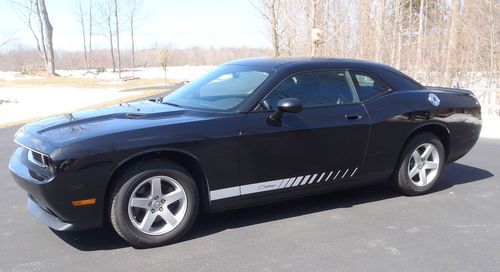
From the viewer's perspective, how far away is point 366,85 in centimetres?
490

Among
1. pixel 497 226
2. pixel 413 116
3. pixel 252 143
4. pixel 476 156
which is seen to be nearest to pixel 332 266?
pixel 252 143

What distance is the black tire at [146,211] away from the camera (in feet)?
11.9

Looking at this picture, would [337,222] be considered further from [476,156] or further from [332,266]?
[476,156]

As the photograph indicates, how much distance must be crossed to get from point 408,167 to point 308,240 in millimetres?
1795

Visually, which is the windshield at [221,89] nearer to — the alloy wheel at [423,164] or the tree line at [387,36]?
the alloy wheel at [423,164]

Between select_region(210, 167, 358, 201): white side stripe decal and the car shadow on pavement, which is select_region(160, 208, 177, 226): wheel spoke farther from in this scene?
select_region(210, 167, 358, 201): white side stripe decal

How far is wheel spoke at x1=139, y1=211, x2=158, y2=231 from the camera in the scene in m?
3.75

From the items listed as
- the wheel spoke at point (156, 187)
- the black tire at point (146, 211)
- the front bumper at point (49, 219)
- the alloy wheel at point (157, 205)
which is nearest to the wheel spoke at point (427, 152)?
the black tire at point (146, 211)

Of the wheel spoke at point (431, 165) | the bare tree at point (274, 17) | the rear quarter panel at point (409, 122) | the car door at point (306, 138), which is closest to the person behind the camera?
the car door at point (306, 138)

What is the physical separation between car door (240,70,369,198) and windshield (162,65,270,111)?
0.24 m

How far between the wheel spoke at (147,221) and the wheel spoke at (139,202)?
0.24 feet

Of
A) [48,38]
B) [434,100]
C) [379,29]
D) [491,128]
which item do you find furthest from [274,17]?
[48,38]

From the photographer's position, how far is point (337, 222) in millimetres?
4406

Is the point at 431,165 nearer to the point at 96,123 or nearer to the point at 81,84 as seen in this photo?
the point at 96,123
